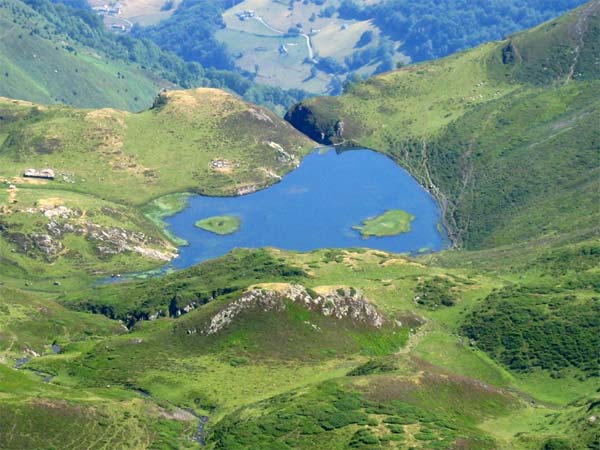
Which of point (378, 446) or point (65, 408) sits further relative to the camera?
point (65, 408)

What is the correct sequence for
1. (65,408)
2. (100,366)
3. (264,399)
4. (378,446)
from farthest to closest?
(100,366), (264,399), (65,408), (378,446)

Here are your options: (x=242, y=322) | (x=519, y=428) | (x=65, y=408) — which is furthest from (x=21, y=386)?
(x=519, y=428)

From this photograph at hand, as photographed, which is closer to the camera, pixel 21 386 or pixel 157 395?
pixel 21 386

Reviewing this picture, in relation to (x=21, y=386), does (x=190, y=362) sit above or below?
above

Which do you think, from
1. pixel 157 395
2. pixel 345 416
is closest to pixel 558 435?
pixel 345 416

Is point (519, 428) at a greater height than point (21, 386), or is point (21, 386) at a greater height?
point (519, 428)

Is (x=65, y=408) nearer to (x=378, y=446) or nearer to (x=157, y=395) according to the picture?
(x=157, y=395)

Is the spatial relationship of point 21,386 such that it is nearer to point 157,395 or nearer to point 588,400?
point 157,395

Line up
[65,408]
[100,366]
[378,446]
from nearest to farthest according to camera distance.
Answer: [378,446]
[65,408]
[100,366]

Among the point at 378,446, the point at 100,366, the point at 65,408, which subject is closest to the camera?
the point at 378,446
